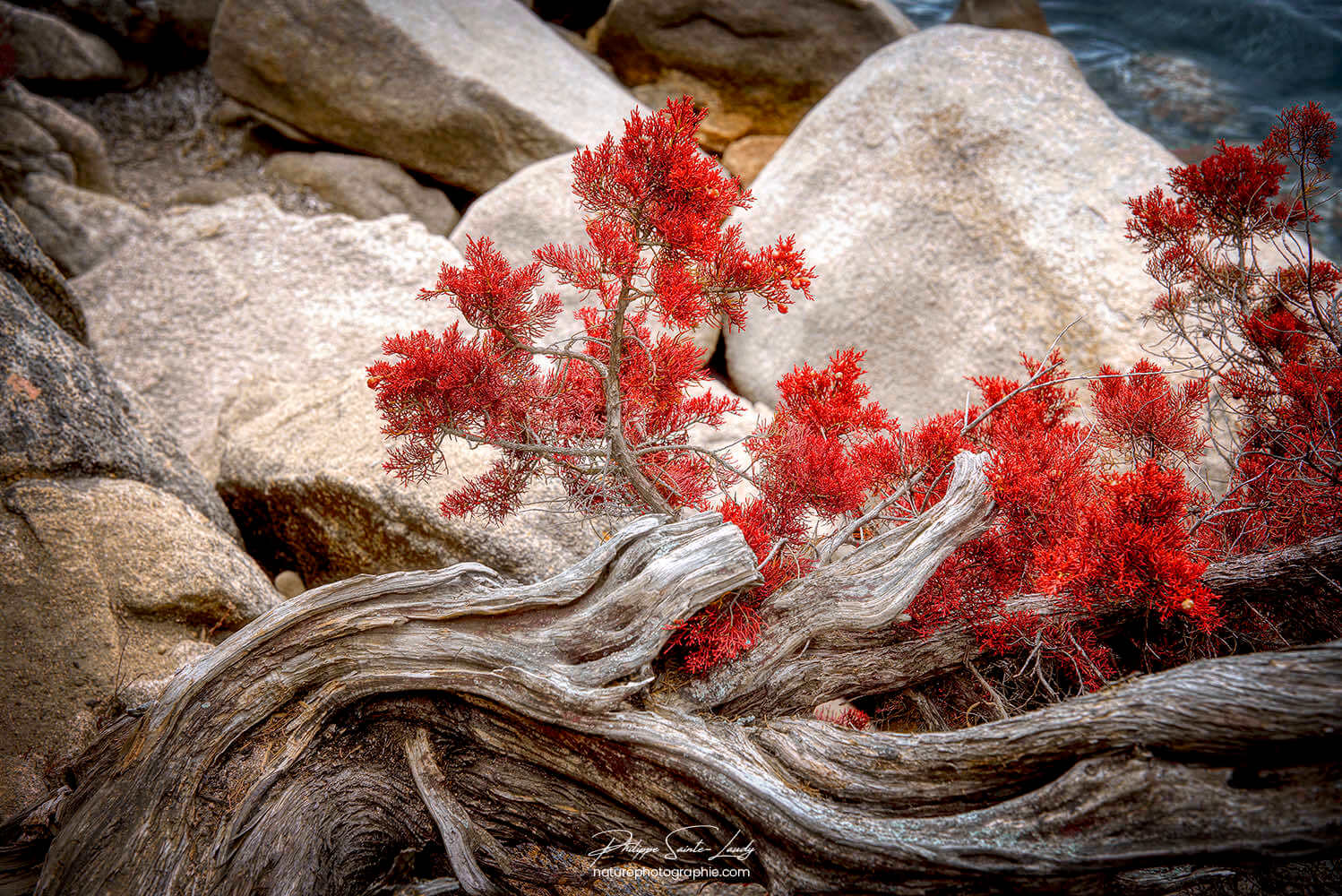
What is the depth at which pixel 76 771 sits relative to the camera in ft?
6.51

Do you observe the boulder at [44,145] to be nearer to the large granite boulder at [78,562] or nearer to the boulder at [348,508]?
the large granite boulder at [78,562]

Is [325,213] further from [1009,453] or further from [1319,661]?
[1319,661]

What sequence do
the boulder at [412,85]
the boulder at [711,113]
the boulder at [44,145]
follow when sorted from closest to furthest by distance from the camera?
1. the boulder at [44,145]
2. the boulder at [412,85]
3. the boulder at [711,113]

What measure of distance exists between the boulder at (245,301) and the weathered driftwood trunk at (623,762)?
247 cm

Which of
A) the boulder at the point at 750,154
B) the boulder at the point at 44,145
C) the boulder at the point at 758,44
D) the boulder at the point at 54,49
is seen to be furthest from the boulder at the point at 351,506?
the boulder at the point at 54,49

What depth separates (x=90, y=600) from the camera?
7.77 ft

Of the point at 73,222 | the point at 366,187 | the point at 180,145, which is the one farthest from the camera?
the point at 180,145

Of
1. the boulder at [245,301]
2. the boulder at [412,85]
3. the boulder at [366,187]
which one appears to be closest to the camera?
the boulder at [245,301]

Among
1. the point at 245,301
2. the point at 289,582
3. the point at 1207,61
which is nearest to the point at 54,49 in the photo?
the point at 245,301

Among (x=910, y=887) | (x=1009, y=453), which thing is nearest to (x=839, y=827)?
(x=910, y=887)

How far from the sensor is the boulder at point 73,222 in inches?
198

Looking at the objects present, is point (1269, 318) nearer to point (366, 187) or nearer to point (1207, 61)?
point (366, 187)

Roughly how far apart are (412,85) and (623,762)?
17.7 feet

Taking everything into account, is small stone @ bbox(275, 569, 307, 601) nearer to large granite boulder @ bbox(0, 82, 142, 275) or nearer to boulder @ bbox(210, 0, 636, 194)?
large granite boulder @ bbox(0, 82, 142, 275)
